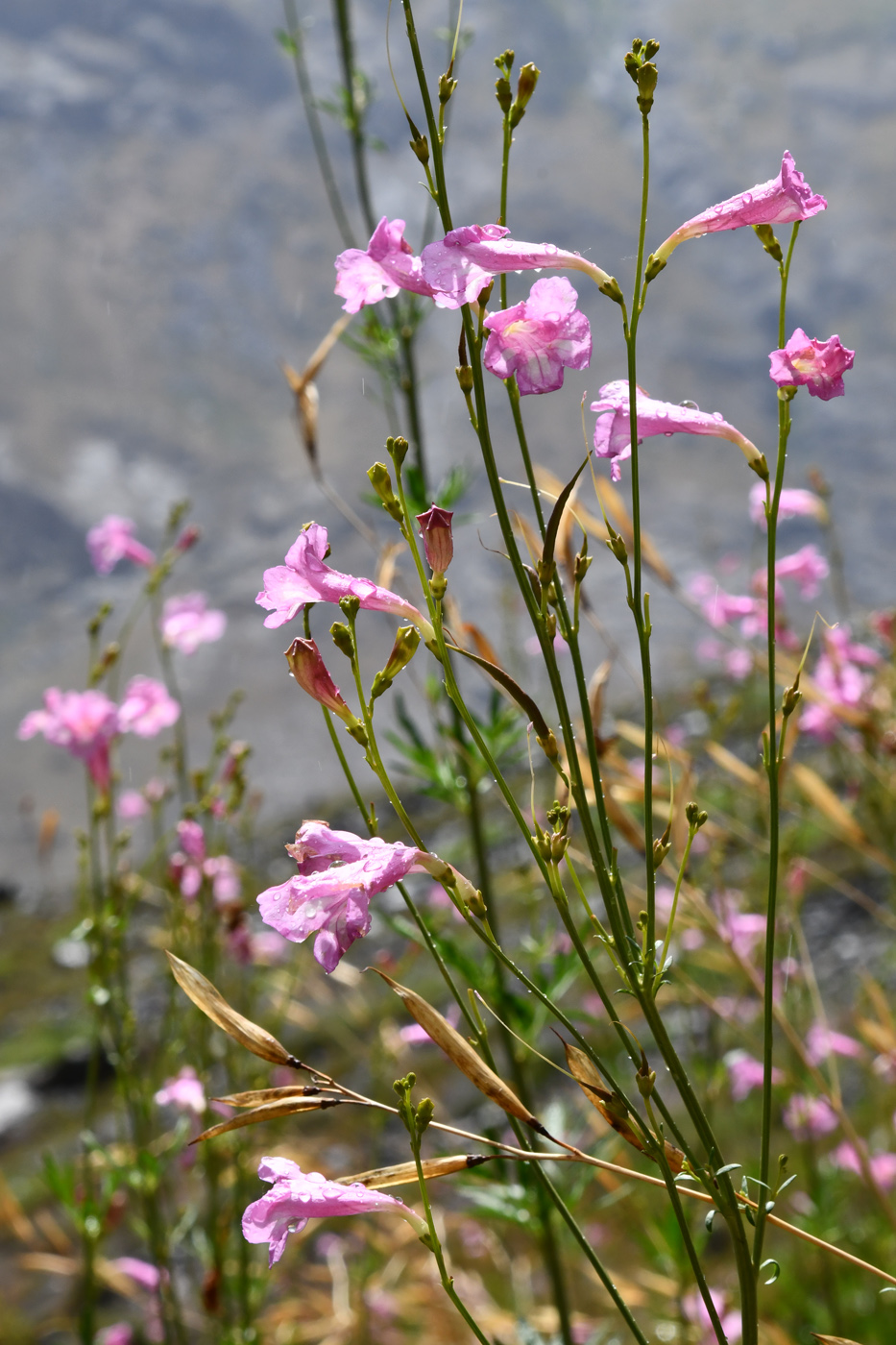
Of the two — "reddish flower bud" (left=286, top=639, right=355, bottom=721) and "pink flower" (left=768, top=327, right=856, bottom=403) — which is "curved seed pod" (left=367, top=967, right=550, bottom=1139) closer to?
"reddish flower bud" (left=286, top=639, right=355, bottom=721)

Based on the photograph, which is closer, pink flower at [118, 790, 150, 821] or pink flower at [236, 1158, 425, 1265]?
pink flower at [236, 1158, 425, 1265]

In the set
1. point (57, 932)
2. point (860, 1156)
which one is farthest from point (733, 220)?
point (57, 932)

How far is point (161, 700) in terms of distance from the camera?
7.64 feet

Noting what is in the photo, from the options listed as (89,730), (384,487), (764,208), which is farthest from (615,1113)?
(89,730)

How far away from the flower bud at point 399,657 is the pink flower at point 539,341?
0.64ft

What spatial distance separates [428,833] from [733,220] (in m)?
9.48

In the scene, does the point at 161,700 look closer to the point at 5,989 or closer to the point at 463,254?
the point at 463,254

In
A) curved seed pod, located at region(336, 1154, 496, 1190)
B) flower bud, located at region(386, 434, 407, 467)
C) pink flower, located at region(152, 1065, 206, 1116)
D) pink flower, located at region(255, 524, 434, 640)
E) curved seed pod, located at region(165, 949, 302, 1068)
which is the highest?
flower bud, located at region(386, 434, 407, 467)

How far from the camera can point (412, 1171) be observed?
0.77m

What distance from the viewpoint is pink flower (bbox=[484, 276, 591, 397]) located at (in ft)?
2.38

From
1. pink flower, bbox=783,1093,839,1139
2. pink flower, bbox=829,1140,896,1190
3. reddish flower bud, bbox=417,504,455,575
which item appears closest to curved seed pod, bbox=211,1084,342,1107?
reddish flower bud, bbox=417,504,455,575

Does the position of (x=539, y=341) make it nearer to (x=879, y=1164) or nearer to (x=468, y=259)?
(x=468, y=259)

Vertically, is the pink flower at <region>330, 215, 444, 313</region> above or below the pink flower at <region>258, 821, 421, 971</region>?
above

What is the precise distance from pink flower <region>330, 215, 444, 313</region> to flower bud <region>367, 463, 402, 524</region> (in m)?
0.14
